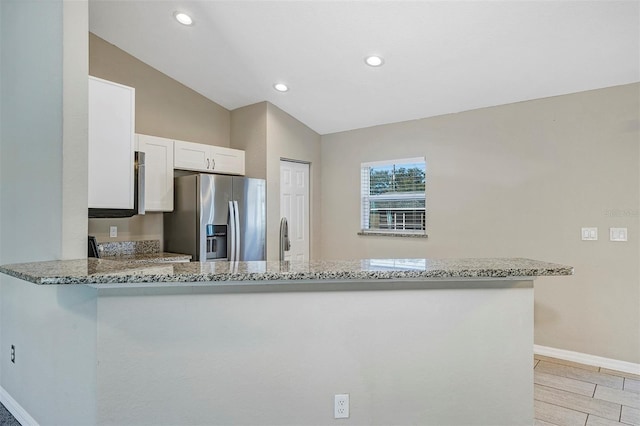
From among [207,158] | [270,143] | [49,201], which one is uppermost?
[270,143]

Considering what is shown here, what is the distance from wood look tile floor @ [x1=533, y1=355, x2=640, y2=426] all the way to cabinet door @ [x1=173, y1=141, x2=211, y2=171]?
3699 mm

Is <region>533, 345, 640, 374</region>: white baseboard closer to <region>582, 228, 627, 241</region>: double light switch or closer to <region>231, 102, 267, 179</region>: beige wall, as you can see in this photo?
<region>582, 228, 627, 241</region>: double light switch

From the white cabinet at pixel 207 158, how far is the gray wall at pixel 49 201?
1.70 m

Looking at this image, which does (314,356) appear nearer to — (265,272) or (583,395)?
(265,272)

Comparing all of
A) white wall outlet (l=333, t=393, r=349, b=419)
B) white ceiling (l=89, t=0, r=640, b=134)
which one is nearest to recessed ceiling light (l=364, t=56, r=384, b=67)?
white ceiling (l=89, t=0, r=640, b=134)

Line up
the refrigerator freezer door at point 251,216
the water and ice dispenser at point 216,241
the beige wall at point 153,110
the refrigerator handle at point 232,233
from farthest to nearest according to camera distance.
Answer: the refrigerator freezer door at point 251,216 → the refrigerator handle at point 232,233 → the water and ice dispenser at point 216,241 → the beige wall at point 153,110

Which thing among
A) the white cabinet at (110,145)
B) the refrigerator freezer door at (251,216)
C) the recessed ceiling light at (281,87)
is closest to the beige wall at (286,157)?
the refrigerator freezer door at (251,216)

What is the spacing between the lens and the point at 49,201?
2.11 meters

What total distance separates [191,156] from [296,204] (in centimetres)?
143

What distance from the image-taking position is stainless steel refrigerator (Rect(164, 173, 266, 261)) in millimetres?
3922

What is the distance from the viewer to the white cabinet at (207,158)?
13.5ft

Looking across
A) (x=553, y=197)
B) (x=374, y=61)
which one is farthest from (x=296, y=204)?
(x=553, y=197)

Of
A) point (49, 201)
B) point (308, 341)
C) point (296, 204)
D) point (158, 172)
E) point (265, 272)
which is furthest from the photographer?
point (296, 204)

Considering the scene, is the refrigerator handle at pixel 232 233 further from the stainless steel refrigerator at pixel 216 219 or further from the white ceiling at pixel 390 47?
the white ceiling at pixel 390 47
